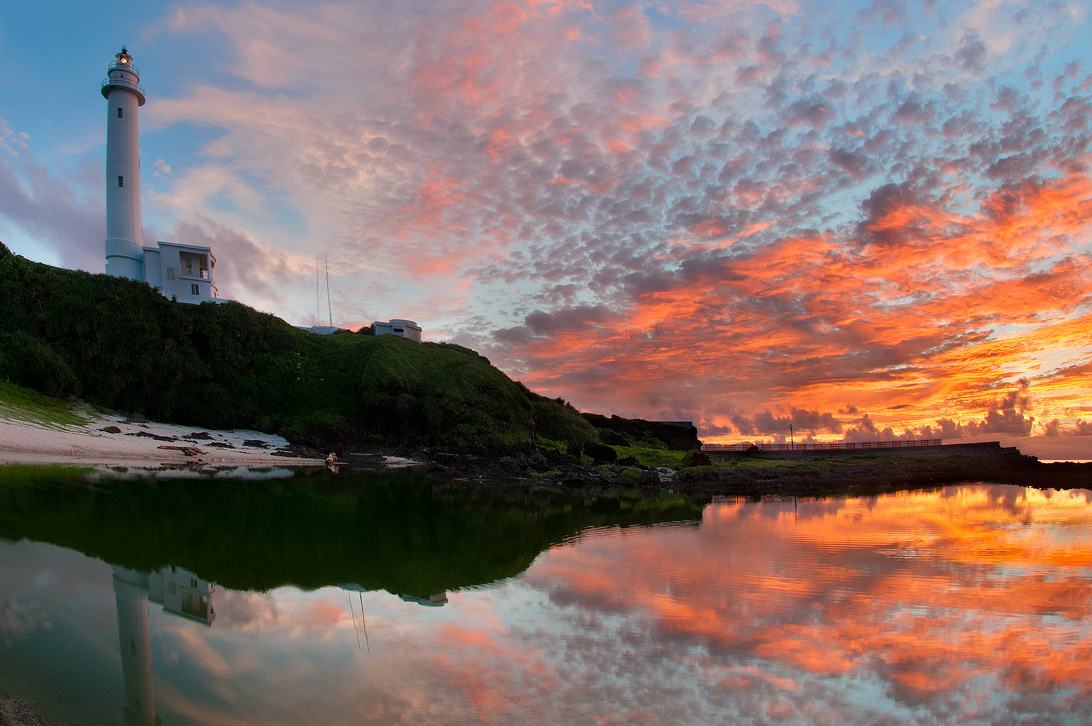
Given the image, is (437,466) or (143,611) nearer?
(143,611)

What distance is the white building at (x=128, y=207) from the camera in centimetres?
4956

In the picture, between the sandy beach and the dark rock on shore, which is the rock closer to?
the sandy beach

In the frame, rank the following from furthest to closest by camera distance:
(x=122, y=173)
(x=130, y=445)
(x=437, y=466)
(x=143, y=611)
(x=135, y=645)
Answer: (x=122, y=173), (x=437, y=466), (x=130, y=445), (x=143, y=611), (x=135, y=645)

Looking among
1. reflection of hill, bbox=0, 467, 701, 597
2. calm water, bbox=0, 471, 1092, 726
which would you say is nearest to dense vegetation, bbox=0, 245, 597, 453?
reflection of hill, bbox=0, 467, 701, 597

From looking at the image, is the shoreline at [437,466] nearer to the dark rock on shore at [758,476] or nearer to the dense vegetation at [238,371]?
the dark rock on shore at [758,476]

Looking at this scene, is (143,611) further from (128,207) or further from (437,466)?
(128,207)

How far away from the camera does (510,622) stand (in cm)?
849

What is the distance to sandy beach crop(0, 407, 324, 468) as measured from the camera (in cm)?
2434

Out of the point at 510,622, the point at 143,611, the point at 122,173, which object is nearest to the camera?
the point at 143,611

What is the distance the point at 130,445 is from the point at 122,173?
1282 inches

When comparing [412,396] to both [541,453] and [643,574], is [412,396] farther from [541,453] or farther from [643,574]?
[643,574]

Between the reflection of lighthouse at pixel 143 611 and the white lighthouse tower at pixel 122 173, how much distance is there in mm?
51139

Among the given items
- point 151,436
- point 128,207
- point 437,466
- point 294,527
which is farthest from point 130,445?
point 128,207

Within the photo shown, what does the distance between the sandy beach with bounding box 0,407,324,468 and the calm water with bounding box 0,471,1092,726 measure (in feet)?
34.7
